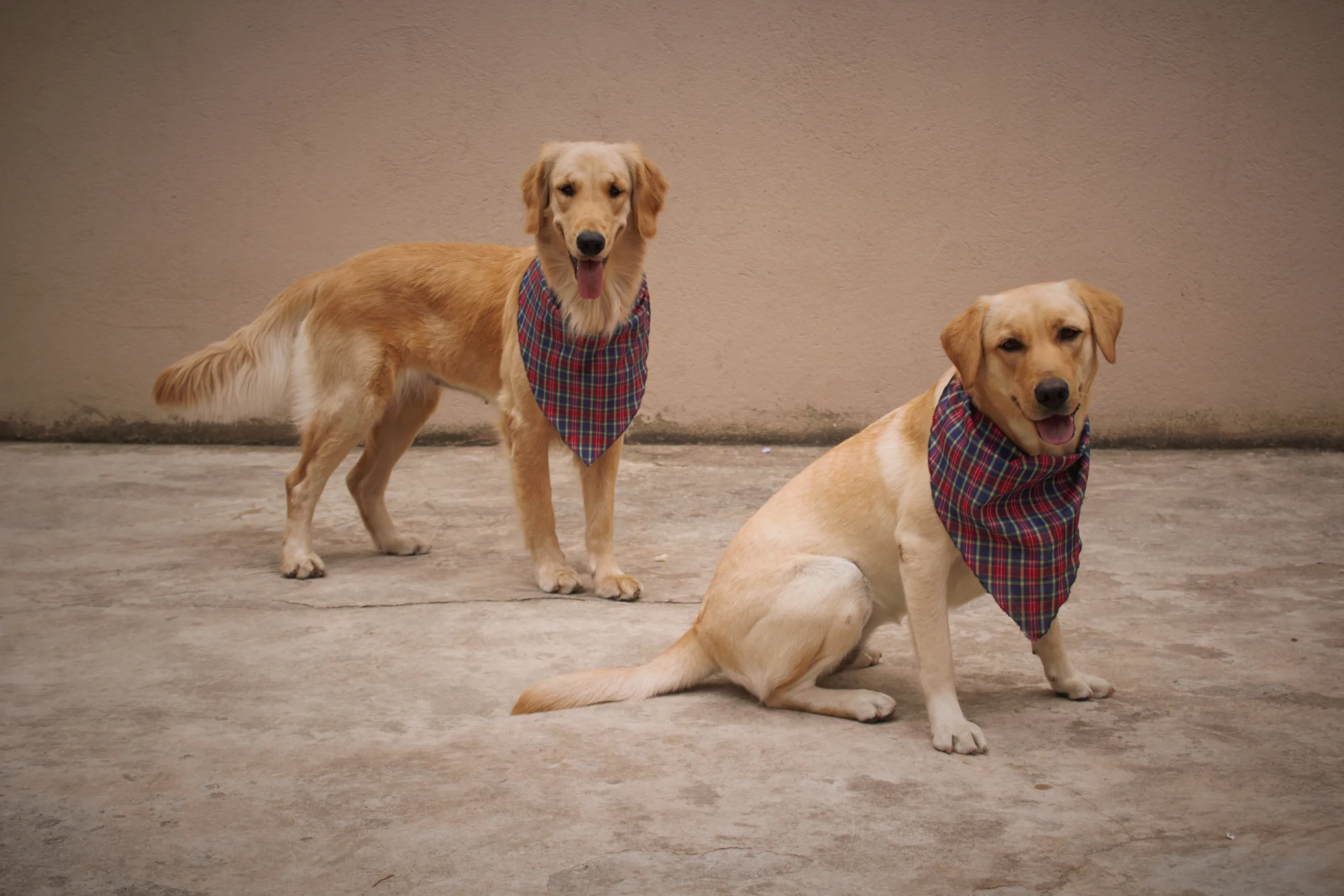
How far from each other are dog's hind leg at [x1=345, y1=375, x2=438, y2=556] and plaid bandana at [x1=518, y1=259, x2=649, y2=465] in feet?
2.18

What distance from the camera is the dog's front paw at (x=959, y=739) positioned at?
8.65ft

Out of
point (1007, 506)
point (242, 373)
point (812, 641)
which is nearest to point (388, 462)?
point (242, 373)

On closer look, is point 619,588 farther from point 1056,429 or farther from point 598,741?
point 1056,429

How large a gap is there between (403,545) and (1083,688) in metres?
2.66

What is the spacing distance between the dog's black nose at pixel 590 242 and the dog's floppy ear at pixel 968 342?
1620 mm

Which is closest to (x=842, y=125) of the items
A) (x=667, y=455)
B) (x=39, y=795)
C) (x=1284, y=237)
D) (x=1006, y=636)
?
(x=667, y=455)

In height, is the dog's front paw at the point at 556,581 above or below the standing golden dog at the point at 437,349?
below

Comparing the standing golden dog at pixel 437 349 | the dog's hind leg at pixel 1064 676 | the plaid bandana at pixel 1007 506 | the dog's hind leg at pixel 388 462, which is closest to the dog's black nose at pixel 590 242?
the standing golden dog at pixel 437 349

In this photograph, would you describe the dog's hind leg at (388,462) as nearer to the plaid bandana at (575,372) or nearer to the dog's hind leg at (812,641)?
the plaid bandana at (575,372)

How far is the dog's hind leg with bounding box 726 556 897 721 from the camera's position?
277cm

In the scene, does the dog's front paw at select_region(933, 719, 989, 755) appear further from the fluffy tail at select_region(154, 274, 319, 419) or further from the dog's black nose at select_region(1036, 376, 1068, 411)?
the fluffy tail at select_region(154, 274, 319, 419)

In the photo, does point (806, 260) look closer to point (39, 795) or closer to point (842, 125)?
point (842, 125)

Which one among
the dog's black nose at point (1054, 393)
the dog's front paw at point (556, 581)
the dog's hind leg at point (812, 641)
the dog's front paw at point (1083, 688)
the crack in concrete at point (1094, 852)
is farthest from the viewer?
the dog's front paw at point (556, 581)

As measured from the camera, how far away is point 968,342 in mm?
2633
